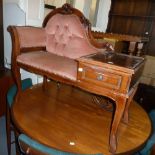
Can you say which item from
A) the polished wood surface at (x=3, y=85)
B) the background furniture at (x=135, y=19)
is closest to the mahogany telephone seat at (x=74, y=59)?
the polished wood surface at (x=3, y=85)

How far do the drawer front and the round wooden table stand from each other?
0.36 metres

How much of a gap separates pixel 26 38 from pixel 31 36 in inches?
3.1

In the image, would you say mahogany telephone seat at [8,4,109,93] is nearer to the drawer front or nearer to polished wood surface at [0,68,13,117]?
the drawer front

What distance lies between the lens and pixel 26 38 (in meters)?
1.64

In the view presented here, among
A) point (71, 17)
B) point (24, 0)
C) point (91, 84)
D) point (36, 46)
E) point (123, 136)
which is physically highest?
point (24, 0)

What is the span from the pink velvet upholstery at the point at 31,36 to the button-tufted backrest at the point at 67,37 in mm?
71

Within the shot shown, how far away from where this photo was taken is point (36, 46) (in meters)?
1.80

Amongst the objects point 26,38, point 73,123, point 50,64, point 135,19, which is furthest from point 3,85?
point 135,19

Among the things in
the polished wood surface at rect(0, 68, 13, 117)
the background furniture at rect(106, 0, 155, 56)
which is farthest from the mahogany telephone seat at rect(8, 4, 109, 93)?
the background furniture at rect(106, 0, 155, 56)

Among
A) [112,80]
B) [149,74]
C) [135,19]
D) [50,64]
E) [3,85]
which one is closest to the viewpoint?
[112,80]

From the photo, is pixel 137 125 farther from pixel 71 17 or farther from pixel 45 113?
pixel 71 17

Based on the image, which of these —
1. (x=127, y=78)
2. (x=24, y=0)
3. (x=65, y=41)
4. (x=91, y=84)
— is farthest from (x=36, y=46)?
(x=127, y=78)

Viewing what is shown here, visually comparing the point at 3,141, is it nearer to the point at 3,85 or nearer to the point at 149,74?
the point at 3,85

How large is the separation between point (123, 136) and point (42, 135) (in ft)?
1.80
